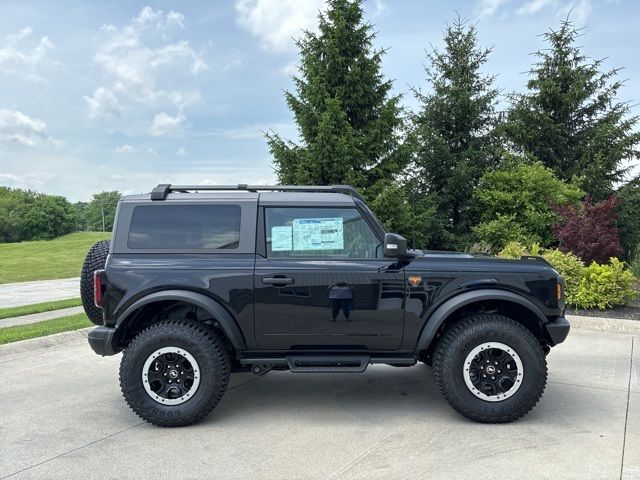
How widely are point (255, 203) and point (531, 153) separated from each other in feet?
44.7

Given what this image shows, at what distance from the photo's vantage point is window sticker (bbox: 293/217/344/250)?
4133mm

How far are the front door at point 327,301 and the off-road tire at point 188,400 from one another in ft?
1.47

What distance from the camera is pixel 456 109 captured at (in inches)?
618

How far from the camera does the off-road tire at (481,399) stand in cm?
393

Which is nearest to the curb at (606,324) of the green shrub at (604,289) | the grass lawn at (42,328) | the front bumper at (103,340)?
the green shrub at (604,289)

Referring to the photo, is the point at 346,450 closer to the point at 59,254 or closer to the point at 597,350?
the point at 597,350

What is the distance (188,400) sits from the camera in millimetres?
3951

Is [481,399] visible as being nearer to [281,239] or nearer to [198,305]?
[281,239]

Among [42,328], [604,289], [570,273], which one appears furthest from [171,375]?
[604,289]

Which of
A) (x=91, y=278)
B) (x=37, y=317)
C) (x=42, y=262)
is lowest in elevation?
(x=42, y=262)

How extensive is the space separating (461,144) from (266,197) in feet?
43.5

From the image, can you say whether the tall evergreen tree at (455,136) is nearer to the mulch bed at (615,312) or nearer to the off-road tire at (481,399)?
the mulch bed at (615,312)

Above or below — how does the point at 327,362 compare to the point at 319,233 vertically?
below

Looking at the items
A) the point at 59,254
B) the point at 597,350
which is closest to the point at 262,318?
the point at 597,350
